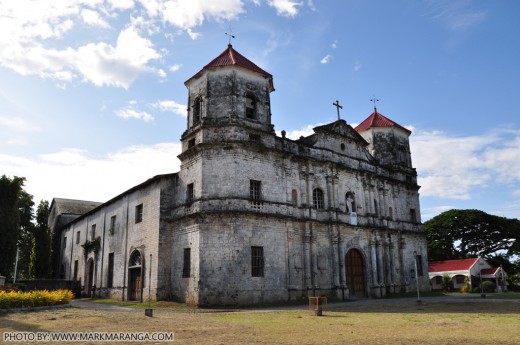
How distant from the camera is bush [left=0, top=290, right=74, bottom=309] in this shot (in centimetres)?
1614

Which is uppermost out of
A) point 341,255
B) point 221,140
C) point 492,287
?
point 221,140

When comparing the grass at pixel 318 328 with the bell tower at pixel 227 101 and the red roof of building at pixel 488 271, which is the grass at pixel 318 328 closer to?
the bell tower at pixel 227 101

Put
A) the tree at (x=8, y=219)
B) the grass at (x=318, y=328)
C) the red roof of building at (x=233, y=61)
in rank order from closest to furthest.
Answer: the grass at (x=318, y=328) → the red roof of building at (x=233, y=61) → the tree at (x=8, y=219)

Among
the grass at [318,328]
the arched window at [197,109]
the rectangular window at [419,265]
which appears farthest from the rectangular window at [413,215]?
the arched window at [197,109]

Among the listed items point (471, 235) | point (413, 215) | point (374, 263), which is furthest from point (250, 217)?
point (471, 235)

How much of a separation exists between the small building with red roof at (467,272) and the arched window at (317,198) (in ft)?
70.5

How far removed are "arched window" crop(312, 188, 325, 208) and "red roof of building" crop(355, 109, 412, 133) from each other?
10.6 m

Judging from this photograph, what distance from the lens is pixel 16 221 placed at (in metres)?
26.8

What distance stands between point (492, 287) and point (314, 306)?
31059 mm

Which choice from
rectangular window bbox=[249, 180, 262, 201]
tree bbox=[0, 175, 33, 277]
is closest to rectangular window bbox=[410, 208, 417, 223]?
rectangular window bbox=[249, 180, 262, 201]

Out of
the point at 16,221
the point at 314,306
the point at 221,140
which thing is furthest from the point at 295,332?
the point at 16,221

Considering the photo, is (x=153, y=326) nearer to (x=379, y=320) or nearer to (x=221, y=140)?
(x=379, y=320)

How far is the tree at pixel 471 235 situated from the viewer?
49062mm

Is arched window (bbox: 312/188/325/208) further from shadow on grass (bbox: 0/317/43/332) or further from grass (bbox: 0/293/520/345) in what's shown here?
shadow on grass (bbox: 0/317/43/332)
